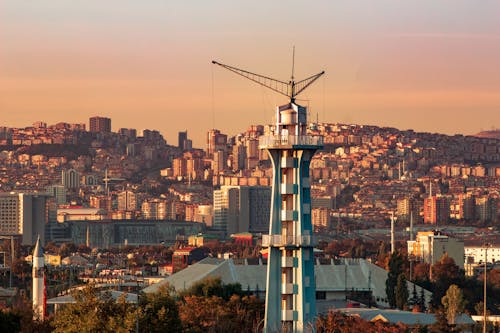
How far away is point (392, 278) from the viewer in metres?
107

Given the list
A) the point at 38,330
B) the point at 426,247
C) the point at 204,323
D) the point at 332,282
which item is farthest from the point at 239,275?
the point at 426,247

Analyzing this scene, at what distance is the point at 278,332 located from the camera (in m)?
56.7

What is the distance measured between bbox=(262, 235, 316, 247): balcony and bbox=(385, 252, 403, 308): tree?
149 ft

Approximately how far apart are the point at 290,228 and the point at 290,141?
2.33m

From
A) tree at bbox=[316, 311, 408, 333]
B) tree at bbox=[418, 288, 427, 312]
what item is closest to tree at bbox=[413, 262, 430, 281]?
tree at bbox=[418, 288, 427, 312]

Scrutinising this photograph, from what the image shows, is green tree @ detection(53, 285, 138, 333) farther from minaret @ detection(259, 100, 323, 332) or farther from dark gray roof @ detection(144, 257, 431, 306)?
dark gray roof @ detection(144, 257, 431, 306)

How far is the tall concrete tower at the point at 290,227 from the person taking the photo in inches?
2260

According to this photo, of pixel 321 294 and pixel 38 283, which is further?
pixel 321 294

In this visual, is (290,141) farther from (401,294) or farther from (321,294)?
(321,294)

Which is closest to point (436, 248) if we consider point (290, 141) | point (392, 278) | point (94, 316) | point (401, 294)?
point (392, 278)

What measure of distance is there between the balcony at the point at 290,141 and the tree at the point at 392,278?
45.4 m

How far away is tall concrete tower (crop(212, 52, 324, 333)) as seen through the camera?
5741 centimetres

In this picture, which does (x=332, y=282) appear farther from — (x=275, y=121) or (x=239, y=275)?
(x=275, y=121)

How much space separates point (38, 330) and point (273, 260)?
9.22 metres
